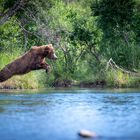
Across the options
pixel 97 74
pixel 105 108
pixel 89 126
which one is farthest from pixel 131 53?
pixel 89 126

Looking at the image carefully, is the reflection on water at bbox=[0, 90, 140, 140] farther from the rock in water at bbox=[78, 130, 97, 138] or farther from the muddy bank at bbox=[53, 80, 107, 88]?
the muddy bank at bbox=[53, 80, 107, 88]

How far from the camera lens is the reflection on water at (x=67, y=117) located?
1486 centimetres

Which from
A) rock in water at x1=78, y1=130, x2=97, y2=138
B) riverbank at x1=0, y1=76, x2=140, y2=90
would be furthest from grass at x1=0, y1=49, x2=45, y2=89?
rock in water at x1=78, y1=130, x2=97, y2=138

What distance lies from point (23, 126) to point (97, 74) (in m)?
21.8

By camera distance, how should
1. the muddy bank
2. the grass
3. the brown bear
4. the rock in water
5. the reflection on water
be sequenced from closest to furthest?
the rock in water, the reflection on water, the brown bear, the grass, the muddy bank

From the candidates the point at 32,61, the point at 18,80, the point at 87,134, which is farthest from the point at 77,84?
the point at 87,134

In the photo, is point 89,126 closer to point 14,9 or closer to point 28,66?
point 28,66

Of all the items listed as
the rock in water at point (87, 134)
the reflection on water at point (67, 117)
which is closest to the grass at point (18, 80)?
the reflection on water at point (67, 117)

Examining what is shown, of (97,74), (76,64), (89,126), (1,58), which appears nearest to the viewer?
(89,126)

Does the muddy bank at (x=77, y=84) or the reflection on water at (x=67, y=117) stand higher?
the muddy bank at (x=77, y=84)

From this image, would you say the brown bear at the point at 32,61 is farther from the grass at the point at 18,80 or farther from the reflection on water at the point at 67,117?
the grass at the point at 18,80

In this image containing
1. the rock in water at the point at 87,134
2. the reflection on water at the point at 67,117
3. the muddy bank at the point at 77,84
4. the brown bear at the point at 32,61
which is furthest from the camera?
the muddy bank at the point at 77,84

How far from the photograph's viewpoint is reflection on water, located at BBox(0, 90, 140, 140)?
48.8ft

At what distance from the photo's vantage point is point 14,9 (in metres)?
35.3
